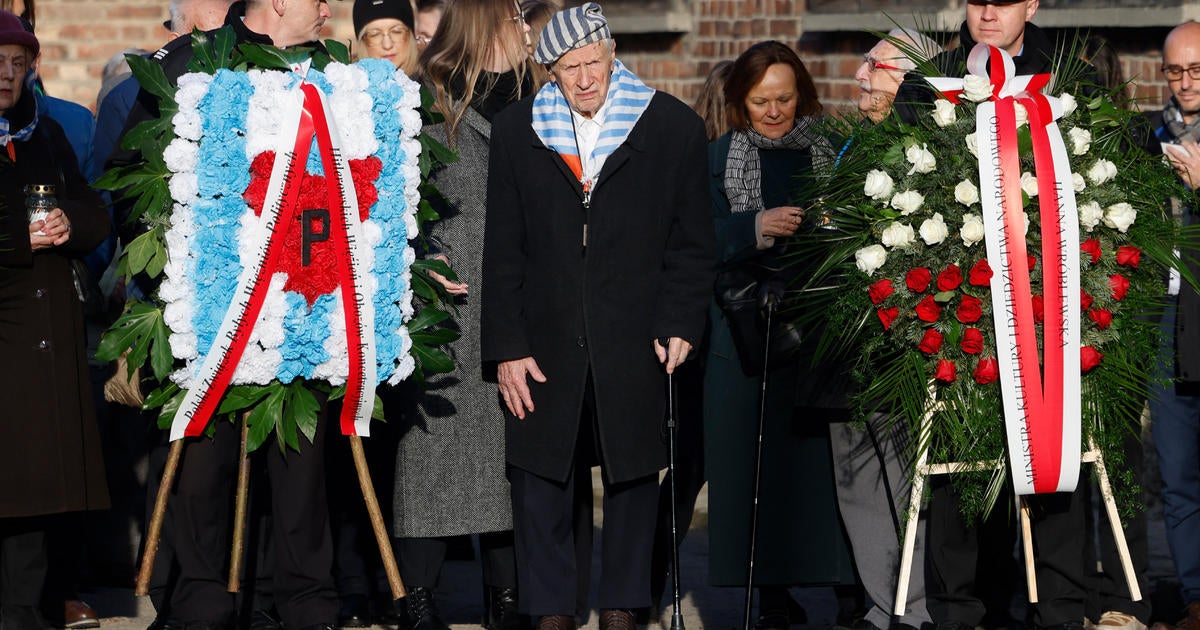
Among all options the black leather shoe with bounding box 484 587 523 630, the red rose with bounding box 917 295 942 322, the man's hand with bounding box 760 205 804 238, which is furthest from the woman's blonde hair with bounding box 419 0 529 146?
the red rose with bounding box 917 295 942 322

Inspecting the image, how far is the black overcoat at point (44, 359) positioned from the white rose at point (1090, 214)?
3107mm

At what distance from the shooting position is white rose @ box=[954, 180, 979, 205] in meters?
5.24

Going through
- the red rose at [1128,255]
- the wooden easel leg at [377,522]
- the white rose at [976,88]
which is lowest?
the wooden easel leg at [377,522]

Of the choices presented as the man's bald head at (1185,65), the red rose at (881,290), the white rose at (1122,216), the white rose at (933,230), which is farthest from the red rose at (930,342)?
the man's bald head at (1185,65)

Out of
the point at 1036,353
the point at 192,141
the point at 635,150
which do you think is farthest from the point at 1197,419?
the point at 192,141

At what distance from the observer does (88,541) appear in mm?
7320

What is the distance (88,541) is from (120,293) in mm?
1140

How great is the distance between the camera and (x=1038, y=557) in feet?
18.8

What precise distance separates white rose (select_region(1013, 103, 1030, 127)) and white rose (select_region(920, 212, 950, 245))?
14.3 inches

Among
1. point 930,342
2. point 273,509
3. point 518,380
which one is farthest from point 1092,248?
point 273,509

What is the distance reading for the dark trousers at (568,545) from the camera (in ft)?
19.0

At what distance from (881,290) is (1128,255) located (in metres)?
0.72

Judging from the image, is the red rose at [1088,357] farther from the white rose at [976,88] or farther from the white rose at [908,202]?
the white rose at [976,88]

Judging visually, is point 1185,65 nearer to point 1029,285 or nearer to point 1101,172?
point 1101,172
